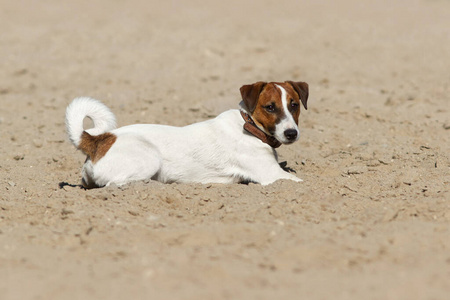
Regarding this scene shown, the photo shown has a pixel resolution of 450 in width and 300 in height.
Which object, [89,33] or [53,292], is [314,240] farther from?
[89,33]

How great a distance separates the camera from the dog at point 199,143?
6539 mm

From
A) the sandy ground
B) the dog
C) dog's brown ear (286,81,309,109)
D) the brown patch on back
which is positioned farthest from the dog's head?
the brown patch on back

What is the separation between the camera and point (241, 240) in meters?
4.84

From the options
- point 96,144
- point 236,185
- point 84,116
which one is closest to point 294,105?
point 236,185

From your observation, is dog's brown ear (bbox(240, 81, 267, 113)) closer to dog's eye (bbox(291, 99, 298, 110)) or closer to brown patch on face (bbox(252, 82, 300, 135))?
brown patch on face (bbox(252, 82, 300, 135))

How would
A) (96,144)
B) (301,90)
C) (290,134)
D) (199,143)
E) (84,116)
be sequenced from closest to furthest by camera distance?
(290,134) < (96,144) < (84,116) < (199,143) < (301,90)

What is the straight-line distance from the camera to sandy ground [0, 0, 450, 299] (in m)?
4.14

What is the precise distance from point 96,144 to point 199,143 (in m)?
1.16

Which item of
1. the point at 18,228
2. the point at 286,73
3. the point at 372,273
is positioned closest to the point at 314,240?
the point at 372,273

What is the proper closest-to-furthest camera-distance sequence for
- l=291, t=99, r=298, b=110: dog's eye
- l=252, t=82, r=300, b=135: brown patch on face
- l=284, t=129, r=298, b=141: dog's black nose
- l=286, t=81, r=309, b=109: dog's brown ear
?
l=284, t=129, r=298, b=141: dog's black nose, l=252, t=82, r=300, b=135: brown patch on face, l=291, t=99, r=298, b=110: dog's eye, l=286, t=81, r=309, b=109: dog's brown ear

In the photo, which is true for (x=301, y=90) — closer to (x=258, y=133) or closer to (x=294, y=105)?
(x=294, y=105)

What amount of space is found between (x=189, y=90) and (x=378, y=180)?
5.96 metres

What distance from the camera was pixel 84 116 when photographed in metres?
6.77

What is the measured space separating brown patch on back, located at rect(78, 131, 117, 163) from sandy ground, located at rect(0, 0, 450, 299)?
0.45 m
